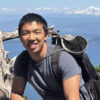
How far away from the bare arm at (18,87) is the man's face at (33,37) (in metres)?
0.31

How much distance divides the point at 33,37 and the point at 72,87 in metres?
0.43

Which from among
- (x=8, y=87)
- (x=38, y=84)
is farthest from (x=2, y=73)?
(x=38, y=84)

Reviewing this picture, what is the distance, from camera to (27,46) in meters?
2.56

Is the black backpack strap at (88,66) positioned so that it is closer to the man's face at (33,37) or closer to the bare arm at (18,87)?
the man's face at (33,37)

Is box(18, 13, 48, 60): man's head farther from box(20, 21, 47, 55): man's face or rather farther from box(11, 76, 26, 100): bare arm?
box(11, 76, 26, 100): bare arm

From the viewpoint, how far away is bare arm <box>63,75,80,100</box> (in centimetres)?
247

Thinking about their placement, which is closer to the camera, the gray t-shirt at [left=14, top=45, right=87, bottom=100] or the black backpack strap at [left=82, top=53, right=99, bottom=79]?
the gray t-shirt at [left=14, top=45, right=87, bottom=100]

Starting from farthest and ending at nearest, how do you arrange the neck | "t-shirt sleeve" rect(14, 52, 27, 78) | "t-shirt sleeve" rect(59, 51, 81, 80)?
"t-shirt sleeve" rect(14, 52, 27, 78) → the neck → "t-shirt sleeve" rect(59, 51, 81, 80)

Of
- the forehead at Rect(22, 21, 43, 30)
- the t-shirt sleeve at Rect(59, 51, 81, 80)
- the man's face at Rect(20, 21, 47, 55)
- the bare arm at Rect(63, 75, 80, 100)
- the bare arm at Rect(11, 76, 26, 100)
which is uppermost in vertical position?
the forehead at Rect(22, 21, 43, 30)

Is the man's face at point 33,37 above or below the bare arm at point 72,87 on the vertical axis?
above

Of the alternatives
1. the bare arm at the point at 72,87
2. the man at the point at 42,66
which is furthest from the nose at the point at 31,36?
the bare arm at the point at 72,87

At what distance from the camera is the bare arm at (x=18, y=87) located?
2.78m

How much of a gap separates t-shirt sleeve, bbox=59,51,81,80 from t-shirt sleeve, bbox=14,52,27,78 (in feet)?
1.09

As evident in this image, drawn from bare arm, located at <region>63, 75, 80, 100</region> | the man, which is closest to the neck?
the man
